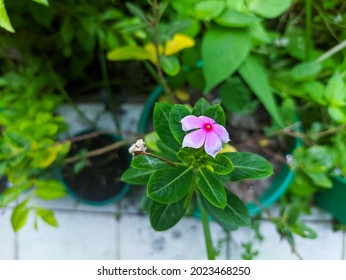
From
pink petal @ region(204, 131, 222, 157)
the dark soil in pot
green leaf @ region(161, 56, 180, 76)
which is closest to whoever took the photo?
pink petal @ region(204, 131, 222, 157)

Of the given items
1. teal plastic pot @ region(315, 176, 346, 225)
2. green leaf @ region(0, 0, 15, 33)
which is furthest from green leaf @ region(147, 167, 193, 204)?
teal plastic pot @ region(315, 176, 346, 225)

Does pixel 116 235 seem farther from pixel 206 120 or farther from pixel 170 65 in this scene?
pixel 206 120

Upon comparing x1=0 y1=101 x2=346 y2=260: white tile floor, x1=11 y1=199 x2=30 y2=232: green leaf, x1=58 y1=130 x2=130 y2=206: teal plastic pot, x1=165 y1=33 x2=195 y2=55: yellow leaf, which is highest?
x1=165 y1=33 x2=195 y2=55: yellow leaf

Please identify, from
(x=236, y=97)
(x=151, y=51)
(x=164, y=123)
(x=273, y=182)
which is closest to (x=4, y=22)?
(x=164, y=123)

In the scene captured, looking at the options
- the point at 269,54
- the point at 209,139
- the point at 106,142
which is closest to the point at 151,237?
the point at 106,142

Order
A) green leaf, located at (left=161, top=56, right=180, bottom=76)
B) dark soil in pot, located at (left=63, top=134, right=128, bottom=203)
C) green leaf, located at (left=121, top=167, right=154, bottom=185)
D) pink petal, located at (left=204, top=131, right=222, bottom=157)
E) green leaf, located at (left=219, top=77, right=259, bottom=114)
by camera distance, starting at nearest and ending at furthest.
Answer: pink petal, located at (left=204, top=131, right=222, bottom=157) < green leaf, located at (left=121, top=167, right=154, bottom=185) < green leaf, located at (left=161, top=56, right=180, bottom=76) < green leaf, located at (left=219, top=77, right=259, bottom=114) < dark soil in pot, located at (left=63, top=134, right=128, bottom=203)

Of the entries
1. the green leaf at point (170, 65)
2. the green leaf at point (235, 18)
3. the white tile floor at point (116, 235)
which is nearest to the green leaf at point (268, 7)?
the green leaf at point (235, 18)

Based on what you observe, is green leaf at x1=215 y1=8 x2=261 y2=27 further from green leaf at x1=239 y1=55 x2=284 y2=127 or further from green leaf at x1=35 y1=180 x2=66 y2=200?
green leaf at x1=35 y1=180 x2=66 y2=200
